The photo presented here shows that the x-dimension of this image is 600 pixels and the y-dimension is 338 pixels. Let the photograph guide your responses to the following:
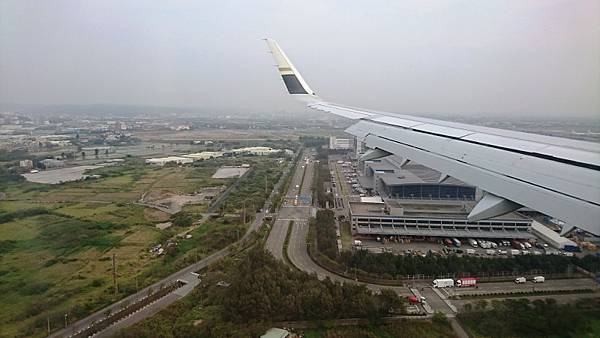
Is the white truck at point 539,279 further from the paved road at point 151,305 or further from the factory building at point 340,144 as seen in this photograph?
the factory building at point 340,144

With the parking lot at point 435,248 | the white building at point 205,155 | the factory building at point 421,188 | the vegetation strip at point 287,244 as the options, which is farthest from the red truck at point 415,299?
the white building at point 205,155

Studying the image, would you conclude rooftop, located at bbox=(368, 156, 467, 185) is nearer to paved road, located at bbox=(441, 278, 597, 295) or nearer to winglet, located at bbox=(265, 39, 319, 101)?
paved road, located at bbox=(441, 278, 597, 295)

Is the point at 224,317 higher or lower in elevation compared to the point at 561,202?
lower

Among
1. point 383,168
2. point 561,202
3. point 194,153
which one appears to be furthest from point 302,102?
point 194,153

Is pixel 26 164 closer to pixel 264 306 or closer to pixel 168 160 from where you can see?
pixel 168 160

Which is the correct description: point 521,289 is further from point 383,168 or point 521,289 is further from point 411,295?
point 383,168

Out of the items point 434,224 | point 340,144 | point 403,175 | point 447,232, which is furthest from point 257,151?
point 447,232
